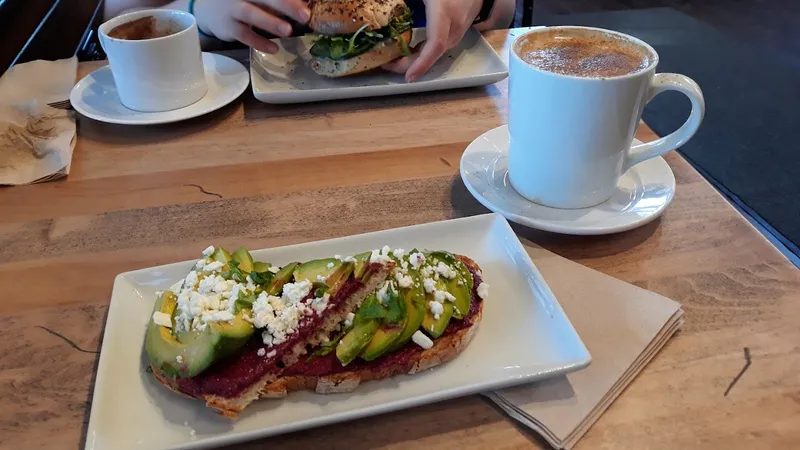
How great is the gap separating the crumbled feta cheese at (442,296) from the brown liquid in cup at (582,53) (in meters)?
0.38

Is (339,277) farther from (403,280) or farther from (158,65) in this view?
(158,65)

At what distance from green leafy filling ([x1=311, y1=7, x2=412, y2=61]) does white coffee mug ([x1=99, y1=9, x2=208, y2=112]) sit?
269 mm

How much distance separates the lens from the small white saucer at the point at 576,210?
0.88m

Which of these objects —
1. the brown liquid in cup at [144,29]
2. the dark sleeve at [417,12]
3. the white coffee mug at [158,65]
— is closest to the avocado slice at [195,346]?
the white coffee mug at [158,65]

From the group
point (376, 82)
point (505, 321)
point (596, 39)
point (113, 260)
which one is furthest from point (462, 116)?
point (113, 260)

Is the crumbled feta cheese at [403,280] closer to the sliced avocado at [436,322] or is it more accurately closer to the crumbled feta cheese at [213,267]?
the sliced avocado at [436,322]

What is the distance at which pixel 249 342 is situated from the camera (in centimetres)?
66

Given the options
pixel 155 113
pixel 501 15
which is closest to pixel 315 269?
pixel 155 113

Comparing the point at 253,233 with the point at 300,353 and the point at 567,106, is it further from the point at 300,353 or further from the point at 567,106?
the point at 567,106

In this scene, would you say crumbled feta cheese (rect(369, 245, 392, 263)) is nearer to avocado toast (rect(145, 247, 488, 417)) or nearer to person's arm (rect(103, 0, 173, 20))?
avocado toast (rect(145, 247, 488, 417))

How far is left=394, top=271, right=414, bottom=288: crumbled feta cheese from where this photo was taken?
0.70 meters

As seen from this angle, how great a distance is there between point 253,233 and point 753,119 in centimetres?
295

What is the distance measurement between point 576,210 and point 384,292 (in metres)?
0.39

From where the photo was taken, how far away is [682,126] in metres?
0.90
